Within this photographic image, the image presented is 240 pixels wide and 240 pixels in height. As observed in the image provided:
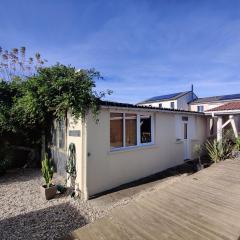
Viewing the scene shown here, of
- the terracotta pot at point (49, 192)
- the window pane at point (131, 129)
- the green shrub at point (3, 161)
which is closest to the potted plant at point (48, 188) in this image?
the terracotta pot at point (49, 192)

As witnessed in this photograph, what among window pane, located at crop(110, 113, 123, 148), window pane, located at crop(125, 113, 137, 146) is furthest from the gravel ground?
window pane, located at crop(125, 113, 137, 146)

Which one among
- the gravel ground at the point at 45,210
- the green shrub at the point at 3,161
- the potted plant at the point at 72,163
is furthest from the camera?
the green shrub at the point at 3,161

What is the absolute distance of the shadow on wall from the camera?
4594mm

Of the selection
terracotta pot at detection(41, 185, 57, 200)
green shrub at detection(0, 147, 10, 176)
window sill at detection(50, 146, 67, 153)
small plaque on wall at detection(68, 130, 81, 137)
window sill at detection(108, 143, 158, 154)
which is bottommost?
terracotta pot at detection(41, 185, 57, 200)

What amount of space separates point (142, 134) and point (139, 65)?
11.4 metres

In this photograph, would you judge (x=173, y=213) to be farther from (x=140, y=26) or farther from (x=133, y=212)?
(x=140, y=26)

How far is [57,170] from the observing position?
9734 mm

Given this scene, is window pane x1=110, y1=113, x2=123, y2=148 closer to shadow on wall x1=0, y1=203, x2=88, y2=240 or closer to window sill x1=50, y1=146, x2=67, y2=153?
window sill x1=50, y1=146, x2=67, y2=153

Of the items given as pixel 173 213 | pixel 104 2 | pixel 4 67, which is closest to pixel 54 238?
pixel 173 213

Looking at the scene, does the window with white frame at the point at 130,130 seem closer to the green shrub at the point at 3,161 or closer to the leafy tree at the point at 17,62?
the green shrub at the point at 3,161

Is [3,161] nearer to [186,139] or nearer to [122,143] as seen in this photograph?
[122,143]

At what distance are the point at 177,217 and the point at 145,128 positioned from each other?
5176 mm

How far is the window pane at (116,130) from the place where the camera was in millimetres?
7812

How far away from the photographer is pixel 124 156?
26.7 ft
